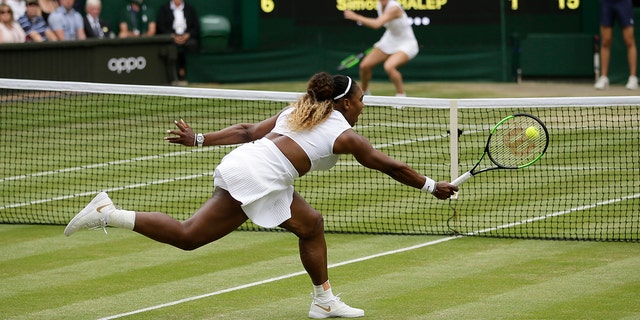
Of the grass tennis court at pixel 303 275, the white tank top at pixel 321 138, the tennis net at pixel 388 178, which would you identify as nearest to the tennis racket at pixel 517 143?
the grass tennis court at pixel 303 275

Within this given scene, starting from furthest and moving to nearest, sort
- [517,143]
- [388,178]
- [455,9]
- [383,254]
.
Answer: [455,9] → [388,178] → [383,254] → [517,143]

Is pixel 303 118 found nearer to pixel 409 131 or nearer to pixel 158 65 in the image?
pixel 409 131

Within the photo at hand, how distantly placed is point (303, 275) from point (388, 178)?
436 cm

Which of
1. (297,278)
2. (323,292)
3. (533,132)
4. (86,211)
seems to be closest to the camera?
(86,211)

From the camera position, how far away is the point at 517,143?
859 cm

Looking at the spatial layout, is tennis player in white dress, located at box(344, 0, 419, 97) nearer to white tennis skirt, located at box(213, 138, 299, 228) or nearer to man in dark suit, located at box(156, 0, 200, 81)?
man in dark suit, located at box(156, 0, 200, 81)

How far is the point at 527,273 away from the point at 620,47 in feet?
44.4

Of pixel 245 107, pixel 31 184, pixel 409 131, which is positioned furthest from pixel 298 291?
pixel 245 107

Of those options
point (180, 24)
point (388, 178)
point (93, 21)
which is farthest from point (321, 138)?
point (180, 24)

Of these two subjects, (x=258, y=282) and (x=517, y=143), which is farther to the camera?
(x=258, y=282)

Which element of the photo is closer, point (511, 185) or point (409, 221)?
point (409, 221)

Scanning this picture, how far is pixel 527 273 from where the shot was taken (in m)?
9.04

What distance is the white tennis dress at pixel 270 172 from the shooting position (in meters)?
7.43

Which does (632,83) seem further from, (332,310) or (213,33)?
(332,310)
